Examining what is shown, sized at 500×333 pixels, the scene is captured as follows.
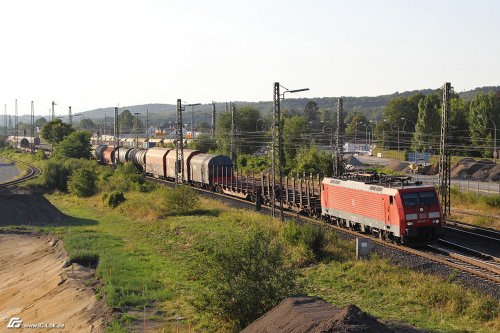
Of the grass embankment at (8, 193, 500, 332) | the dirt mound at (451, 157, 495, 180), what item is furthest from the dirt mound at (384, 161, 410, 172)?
the grass embankment at (8, 193, 500, 332)

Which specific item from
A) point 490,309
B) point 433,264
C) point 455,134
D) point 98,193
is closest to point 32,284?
point 433,264

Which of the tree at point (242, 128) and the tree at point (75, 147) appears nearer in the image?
the tree at point (75, 147)

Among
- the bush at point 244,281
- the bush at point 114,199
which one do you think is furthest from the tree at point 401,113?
the bush at point 244,281

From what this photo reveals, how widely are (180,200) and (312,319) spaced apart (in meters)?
31.0

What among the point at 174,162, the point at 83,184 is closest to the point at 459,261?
the point at 174,162

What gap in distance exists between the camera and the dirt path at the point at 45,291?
2184 centimetres

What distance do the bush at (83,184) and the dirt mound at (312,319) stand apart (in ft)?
163

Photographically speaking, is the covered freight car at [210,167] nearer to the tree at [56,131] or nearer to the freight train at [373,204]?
the freight train at [373,204]

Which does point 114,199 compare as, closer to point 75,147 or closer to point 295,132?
point 75,147

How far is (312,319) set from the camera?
14219 millimetres

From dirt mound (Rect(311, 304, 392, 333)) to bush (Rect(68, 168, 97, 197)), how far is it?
172 ft

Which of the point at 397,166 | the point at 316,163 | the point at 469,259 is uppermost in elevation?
the point at 316,163

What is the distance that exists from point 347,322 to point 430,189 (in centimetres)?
1685

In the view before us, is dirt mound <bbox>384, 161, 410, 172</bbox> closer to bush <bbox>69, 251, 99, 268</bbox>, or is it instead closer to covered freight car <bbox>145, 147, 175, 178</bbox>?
covered freight car <bbox>145, 147, 175, 178</bbox>
